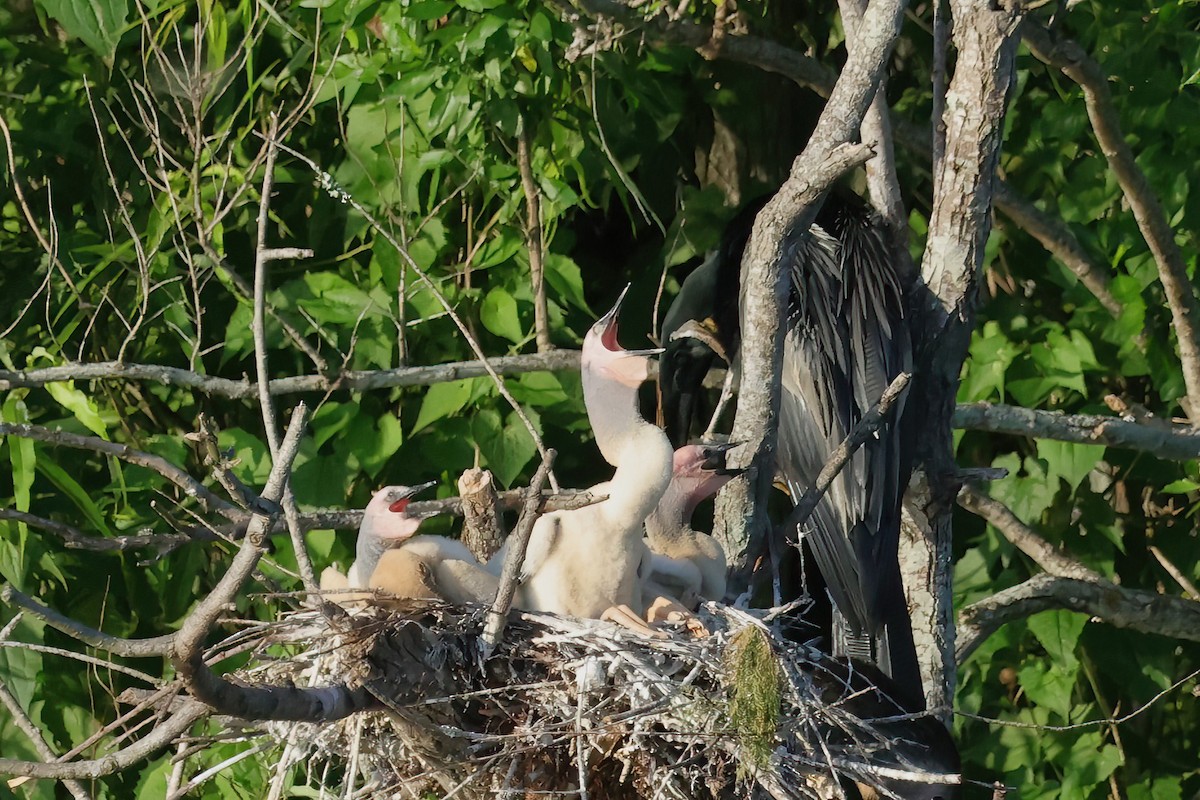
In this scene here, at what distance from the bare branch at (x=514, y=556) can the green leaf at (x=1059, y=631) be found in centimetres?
212

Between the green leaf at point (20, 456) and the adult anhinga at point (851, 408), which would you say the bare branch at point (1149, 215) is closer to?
the adult anhinga at point (851, 408)

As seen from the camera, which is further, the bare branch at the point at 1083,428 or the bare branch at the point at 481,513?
the bare branch at the point at 1083,428

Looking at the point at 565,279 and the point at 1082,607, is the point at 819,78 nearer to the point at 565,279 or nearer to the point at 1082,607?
the point at 565,279

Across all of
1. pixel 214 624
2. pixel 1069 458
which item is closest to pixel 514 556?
pixel 214 624

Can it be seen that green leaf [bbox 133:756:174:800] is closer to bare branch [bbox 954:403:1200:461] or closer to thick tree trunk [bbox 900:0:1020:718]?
thick tree trunk [bbox 900:0:1020:718]

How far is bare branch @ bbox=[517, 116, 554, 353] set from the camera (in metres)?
3.16

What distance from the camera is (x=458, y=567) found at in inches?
76.4

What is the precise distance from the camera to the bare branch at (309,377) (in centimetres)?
301

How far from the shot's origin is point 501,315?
3357 mm

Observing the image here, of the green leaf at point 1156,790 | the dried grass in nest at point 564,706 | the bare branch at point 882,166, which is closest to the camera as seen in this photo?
the dried grass in nest at point 564,706

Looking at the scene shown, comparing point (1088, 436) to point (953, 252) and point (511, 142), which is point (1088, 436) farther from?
point (511, 142)

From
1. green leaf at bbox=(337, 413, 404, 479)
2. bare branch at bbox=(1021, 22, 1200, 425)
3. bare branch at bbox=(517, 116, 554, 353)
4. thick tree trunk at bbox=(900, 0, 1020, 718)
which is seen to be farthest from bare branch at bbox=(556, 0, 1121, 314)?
green leaf at bbox=(337, 413, 404, 479)

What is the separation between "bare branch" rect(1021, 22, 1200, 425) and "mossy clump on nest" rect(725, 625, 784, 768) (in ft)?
6.74

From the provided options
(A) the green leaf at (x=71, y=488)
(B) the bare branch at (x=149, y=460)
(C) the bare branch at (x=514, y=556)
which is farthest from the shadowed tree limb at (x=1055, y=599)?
(A) the green leaf at (x=71, y=488)
